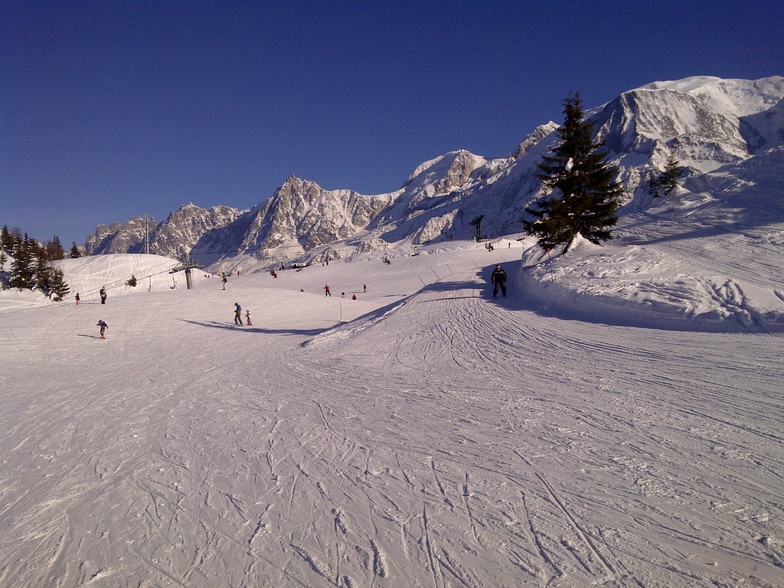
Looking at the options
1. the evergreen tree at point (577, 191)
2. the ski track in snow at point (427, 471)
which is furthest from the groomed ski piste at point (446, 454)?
the evergreen tree at point (577, 191)

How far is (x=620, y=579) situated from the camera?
3.36 meters

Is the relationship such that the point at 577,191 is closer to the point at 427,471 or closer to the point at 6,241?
the point at 427,471

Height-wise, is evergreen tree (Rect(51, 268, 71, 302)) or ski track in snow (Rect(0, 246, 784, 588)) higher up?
evergreen tree (Rect(51, 268, 71, 302))

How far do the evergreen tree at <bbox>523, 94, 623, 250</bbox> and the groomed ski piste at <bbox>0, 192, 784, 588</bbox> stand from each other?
5.89 meters

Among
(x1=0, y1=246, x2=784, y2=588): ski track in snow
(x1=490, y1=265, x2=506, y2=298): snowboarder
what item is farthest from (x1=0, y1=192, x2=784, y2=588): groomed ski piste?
(x1=490, y1=265, x2=506, y2=298): snowboarder

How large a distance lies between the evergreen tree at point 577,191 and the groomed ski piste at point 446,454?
5886 mm

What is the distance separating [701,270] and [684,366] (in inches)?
290

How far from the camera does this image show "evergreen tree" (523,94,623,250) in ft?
66.4

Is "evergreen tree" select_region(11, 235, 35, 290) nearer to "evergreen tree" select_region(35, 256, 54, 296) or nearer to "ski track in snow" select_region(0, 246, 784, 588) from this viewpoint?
"evergreen tree" select_region(35, 256, 54, 296)

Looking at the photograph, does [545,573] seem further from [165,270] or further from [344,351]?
[165,270]

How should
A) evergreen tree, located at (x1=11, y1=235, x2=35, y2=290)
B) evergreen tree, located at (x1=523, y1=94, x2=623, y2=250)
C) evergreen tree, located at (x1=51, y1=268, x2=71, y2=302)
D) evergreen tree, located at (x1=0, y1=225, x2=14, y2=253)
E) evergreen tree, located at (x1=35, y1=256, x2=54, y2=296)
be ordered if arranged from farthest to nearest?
evergreen tree, located at (x1=0, y1=225, x2=14, y2=253) < evergreen tree, located at (x1=35, y1=256, x2=54, y2=296) < evergreen tree, located at (x1=51, y1=268, x2=71, y2=302) < evergreen tree, located at (x1=11, y1=235, x2=35, y2=290) < evergreen tree, located at (x1=523, y1=94, x2=623, y2=250)

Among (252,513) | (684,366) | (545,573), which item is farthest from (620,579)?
(684,366)

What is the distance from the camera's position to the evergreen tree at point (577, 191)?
2025 centimetres

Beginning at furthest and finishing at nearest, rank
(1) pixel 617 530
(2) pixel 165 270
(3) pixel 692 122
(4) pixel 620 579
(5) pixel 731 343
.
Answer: (3) pixel 692 122, (2) pixel 165 270, (5) pixel 731 343, (1) pixel 617 530, (4) pixel 620 579
